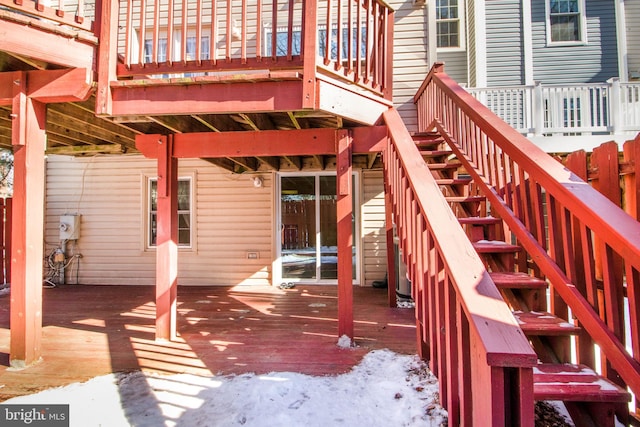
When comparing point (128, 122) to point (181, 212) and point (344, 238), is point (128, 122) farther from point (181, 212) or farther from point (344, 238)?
point (181, 212)

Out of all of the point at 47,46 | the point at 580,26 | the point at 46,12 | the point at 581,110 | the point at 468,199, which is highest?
the point at 580,26

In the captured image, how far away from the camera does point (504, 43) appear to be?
828 cm

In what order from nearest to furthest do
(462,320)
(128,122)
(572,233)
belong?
(462,320) < (572,233) < (128,122)

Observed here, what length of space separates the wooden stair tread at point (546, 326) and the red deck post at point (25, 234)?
388 cm

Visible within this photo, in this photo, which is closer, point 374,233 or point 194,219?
point 374,233

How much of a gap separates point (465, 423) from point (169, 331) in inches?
124

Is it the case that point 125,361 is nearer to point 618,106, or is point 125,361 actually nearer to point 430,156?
point 430,156

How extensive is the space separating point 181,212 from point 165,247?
3.41 metres

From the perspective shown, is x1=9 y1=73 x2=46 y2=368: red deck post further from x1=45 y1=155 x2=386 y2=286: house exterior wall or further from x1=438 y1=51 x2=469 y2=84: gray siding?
x1=438 y1=51 x2=469 y2=84: gray siding

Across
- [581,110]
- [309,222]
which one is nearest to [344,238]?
[309,222]

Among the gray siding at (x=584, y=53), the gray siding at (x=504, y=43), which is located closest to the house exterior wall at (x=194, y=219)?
the gray siding at (x=504, y=43)

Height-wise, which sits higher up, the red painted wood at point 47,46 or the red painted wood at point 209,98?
the red painted wood at point 47,46

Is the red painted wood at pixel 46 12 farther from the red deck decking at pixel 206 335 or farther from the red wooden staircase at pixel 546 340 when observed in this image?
the red wooden staircase at pixel 546 340

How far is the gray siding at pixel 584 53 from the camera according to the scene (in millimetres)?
8070
